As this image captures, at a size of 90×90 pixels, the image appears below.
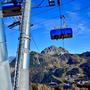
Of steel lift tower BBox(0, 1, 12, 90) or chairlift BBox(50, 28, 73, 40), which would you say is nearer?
steel lift tower BBox(0, 1, 12, 90)

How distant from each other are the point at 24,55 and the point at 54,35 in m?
25.4

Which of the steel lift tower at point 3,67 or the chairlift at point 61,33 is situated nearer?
the steel lift tower at point 3,67

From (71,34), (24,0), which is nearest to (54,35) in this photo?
(71,34)

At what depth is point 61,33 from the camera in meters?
33.1

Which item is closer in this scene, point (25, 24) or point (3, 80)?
point (3, 80)

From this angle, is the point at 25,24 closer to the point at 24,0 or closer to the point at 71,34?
the point at 24,0

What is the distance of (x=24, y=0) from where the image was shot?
27.7 ft

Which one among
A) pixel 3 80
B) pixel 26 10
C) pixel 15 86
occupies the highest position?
pixel 26 10

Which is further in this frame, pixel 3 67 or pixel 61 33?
pixel 61 33

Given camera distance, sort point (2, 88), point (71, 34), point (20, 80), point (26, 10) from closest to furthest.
Answer: 1. point (2, 88)
2. point (20, 80)
3. point (26, 10)
4. point (71, 34)

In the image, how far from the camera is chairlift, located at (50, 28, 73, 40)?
108 ft

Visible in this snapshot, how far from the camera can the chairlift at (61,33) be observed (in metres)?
32.8

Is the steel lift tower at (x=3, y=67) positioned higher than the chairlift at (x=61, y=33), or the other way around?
the steel lift tower at (x=3, y=67)

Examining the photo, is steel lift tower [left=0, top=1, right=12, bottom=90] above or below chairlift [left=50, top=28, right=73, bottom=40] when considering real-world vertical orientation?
above
